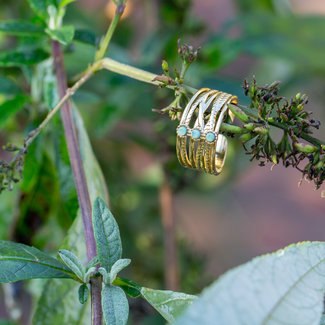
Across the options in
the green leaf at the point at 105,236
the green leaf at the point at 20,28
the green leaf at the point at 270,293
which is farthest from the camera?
the green leaf at the point at 20,28

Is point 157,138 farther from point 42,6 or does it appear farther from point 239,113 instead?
point 239,113

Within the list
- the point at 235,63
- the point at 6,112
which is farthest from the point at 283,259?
the point at 235,63

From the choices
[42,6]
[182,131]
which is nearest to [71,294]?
[182,131]

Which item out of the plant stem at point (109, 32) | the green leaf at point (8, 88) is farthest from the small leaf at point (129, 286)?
the green leaf at point (8, 88)

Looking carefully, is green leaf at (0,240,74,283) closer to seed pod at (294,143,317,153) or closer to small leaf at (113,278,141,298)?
small leaf at (113,278,141,298)

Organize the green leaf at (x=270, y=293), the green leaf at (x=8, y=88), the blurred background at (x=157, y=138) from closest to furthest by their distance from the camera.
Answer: the green leaf at (x=270, y=293) < the green leaf at (x=8, y=88) < the blurred background at (x=157, y=138)

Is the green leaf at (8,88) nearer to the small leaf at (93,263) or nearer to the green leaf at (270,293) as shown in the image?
the small leaf at (93,263)

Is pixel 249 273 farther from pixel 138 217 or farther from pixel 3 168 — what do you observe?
pixel 138 217
